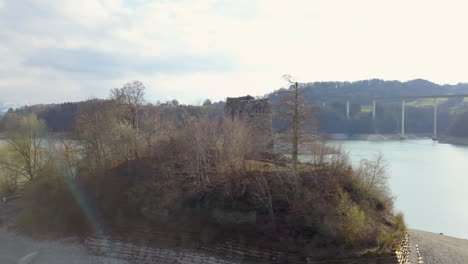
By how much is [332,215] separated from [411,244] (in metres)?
7.04

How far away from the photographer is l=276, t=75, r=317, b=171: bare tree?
1880cm

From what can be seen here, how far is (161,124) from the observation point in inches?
1130

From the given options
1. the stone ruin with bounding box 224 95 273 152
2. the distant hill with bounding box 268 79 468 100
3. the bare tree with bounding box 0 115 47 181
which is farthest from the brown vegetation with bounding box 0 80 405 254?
the distant hill with bounding box 268 79 468 100

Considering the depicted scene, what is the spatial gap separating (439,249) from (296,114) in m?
10.5

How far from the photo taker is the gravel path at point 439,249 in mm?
17641

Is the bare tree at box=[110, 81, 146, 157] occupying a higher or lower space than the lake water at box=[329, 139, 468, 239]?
higher

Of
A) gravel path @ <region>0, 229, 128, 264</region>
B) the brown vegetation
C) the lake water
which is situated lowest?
the lake water

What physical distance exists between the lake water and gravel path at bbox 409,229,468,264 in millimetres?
4211

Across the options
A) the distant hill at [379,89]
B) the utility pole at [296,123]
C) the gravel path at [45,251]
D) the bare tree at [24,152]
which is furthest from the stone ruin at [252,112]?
the distant hill at [379,89]

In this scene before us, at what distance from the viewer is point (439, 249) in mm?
19188

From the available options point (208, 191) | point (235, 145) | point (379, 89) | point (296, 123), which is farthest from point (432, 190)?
point (379, 89)

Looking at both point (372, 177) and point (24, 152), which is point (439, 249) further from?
point (24, 152)

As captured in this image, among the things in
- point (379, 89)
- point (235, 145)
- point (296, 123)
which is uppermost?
point (379, 89)

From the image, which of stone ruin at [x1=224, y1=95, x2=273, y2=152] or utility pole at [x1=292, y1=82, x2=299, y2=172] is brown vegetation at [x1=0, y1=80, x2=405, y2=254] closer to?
utility pole at [x1=292, y1=82, x2=299, y2=172]
